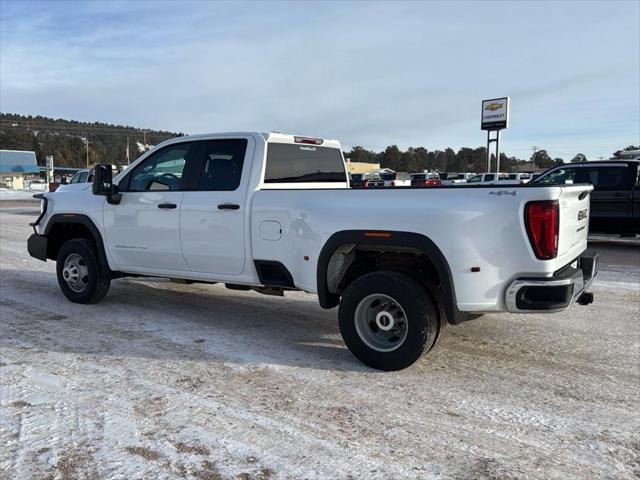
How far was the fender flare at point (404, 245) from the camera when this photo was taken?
4090 millimetres

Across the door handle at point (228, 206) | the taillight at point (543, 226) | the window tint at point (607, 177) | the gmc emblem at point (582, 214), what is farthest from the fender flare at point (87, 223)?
the window tint at point (607, 177)

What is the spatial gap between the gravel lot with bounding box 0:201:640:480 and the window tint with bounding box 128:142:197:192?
1.46 meters

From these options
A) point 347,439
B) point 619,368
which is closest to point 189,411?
point 347,439

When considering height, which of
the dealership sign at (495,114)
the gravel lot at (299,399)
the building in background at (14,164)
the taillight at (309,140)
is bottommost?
the gravel lot at (299,399)

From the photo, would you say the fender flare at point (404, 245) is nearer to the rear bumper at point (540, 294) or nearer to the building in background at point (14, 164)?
the rear bumper at point (540, 294)

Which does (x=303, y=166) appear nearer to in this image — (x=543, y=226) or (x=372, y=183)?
(x=543, y=226)

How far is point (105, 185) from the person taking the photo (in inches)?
240

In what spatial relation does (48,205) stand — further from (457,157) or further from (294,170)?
(457,157)

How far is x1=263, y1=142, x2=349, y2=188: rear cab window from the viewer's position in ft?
18.0

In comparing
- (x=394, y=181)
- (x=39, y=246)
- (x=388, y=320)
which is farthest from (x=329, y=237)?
(x=394, y=181)

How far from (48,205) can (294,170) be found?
3300 millimetres

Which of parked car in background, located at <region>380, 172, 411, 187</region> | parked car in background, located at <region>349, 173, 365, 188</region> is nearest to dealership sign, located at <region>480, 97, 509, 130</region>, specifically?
parked car in background, located at <region>380, 172, 411, 187</region>

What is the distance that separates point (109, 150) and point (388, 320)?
441ft

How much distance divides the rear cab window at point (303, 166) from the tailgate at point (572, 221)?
2.65 metres
